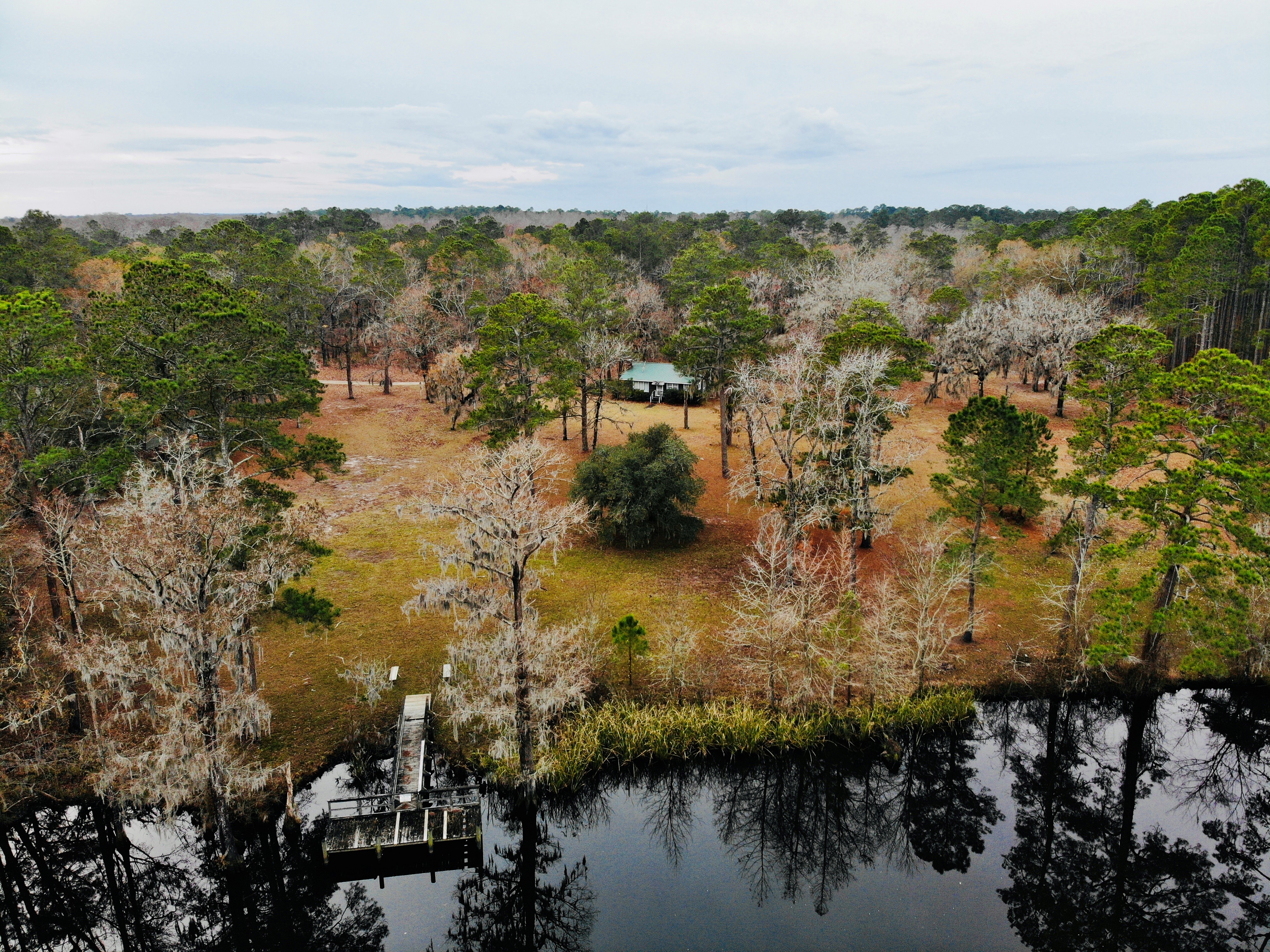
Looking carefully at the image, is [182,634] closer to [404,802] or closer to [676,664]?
[404,802]

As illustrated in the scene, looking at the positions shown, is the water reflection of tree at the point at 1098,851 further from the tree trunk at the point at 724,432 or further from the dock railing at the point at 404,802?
the tree trunk at the point at 724,432

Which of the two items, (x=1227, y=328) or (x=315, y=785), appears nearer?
(x=315, y=785)

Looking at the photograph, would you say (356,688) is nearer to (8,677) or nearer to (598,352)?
A: (8,677)

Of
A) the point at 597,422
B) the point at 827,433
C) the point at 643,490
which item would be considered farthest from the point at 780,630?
the point at 597,422

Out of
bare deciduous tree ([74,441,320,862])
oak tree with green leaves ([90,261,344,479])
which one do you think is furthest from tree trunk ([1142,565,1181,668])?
oak tree with green leaves ([90,261,344,479])

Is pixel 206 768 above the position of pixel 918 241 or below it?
below

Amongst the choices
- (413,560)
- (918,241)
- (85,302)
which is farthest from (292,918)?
(918,241)

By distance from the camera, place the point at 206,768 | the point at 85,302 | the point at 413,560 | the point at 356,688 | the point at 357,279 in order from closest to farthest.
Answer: the point at 206,768
the point at 356,688
the point at 413,560
the point at 85,302
the point at 357,279

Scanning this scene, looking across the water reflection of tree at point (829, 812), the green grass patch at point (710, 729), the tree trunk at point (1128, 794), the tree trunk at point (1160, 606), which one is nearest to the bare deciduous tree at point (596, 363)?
the green grass patch at point (710, 729)
